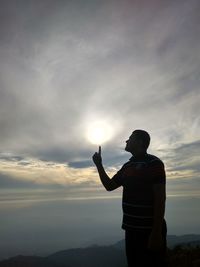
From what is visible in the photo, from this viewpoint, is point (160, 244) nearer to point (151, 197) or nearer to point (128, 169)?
point (151, 197)

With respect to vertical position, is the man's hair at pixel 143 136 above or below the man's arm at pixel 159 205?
above

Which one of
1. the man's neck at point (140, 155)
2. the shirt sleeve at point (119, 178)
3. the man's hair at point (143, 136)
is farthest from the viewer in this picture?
the shirt sleeve at point (119, 178)

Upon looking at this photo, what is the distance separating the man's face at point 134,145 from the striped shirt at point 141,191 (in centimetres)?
27

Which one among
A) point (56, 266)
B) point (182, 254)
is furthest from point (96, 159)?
point (56, 266)

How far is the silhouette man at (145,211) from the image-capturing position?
200 inches

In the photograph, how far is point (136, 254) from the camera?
17.1ft

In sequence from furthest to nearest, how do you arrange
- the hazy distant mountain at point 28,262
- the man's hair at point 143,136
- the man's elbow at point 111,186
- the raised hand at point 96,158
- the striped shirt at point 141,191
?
the hazy distant mountain at point 28,262
the raised hand at point 96,158
the man's elbow at point 111,186
the man's hair at point 143,136
the striped shirt at point 141,191

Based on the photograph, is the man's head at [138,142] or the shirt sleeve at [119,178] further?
the shirt sleeve at [119,178]

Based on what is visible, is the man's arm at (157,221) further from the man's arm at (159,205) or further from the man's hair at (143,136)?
the man's hair at (143,136)

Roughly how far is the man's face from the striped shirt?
0.88 ft

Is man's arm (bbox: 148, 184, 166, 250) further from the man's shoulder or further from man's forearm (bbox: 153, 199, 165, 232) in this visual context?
the man's shoulder

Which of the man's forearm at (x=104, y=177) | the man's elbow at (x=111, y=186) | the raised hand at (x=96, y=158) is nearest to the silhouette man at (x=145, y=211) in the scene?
the man's elbow at (x=111, y=186)

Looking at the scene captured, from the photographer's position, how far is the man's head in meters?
5.67

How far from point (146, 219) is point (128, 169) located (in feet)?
3.02
